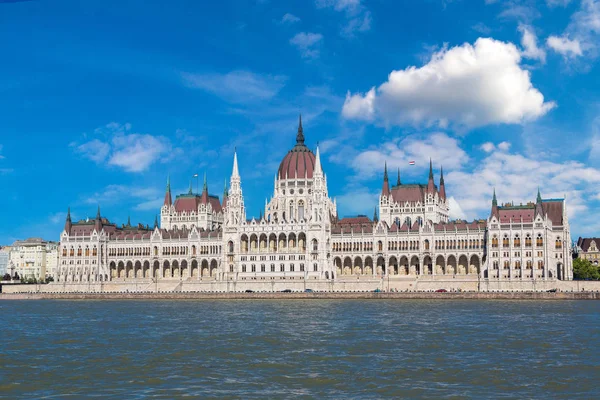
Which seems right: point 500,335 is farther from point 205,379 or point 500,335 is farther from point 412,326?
point 205,379

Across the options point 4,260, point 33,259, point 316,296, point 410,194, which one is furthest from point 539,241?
point 4,260

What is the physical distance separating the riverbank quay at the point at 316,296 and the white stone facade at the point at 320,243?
27.0ft

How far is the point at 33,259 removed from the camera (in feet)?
615

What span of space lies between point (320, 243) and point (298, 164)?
67.8 feet

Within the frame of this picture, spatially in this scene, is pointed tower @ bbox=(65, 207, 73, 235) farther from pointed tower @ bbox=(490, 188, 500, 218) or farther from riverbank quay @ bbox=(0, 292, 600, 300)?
pointed tower @ bbox=(490, 188, 500, 218)

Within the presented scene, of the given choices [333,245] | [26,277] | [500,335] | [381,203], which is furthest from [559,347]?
[26,277]

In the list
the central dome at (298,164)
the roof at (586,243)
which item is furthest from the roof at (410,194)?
the roof at (586,243)

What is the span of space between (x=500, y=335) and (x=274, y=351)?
52.3ft

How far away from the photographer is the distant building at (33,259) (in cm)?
18600

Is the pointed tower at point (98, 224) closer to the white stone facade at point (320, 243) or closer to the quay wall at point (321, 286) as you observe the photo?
the white stone facade at point (320, 243)

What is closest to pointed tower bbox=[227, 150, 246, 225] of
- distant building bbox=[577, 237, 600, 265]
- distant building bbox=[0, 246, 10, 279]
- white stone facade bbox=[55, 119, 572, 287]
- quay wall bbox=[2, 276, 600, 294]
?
white stone facade bbox=[55, 119, 572, 287]

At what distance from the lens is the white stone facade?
122m

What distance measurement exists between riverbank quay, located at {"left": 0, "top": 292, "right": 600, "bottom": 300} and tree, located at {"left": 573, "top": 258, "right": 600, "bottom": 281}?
25.1 m

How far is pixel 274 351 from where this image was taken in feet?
146
